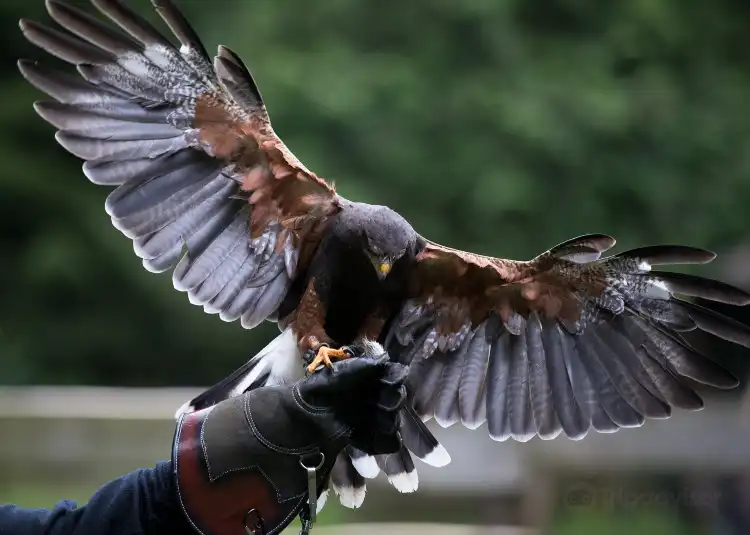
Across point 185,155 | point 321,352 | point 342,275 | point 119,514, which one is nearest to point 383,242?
point 342,275

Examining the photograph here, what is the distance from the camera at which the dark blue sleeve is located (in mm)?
1856

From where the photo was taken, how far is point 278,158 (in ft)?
9.57

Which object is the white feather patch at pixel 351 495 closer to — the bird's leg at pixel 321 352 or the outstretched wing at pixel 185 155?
the bird's leg at pixel 321 352

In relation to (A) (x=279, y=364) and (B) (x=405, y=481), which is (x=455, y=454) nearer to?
(B) (x=405, y=481)

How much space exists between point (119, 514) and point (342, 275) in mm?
1278

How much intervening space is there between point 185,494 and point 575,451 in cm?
290

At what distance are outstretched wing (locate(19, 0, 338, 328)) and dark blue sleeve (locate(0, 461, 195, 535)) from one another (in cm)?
110

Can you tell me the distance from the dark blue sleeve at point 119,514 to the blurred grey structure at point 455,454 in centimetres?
275

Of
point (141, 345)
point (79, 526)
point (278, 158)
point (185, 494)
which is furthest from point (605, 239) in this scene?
point (141, 345)

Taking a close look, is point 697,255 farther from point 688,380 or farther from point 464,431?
point 464,431

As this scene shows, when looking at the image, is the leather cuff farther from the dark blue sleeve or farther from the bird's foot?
the bird's foot

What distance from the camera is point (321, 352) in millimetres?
2785

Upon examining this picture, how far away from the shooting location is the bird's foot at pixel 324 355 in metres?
2.73

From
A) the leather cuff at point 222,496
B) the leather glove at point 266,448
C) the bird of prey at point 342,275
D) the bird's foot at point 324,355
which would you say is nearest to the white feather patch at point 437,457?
the bird of prey at point 342,275
